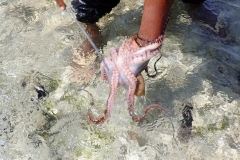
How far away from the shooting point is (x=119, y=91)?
2.64m

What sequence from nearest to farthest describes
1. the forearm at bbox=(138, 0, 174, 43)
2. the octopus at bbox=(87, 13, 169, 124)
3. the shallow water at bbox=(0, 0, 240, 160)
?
1. the forearm at bbox=(138, 0, 174, 43)
2. the octopus at bbox=(87, 13, 169, 124)
3. the shallow water at bbox=(0, 0, 240, 160)

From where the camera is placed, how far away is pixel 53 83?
2.77 meters

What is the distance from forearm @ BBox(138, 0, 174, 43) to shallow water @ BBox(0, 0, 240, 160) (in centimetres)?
105

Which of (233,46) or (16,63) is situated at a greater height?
(233,46)

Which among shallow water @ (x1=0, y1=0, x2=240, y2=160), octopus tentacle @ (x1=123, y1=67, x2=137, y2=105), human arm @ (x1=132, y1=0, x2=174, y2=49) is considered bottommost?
shallow water @ (x1=0, y1=0, x2=240, y2=160)

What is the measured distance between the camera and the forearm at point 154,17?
151 cm

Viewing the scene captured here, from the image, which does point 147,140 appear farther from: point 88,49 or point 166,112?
point 88,49

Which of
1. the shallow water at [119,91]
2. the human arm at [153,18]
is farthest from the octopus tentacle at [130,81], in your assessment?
the shallow water at [119,91]

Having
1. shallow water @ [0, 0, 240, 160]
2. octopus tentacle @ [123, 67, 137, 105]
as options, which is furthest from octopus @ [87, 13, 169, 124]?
shallow water @ [0, 0, 240, 160]

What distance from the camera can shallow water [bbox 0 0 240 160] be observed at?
2381mm

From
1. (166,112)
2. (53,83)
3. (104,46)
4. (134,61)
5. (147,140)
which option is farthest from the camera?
(104,46)

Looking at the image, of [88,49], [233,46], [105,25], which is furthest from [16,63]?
[233,46]

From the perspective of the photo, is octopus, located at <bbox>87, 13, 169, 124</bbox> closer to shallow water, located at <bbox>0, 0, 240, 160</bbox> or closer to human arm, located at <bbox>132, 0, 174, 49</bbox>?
human arm, located at <bbox>132, 0, 174, 49</bbox>

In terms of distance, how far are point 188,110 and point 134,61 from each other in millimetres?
1064
